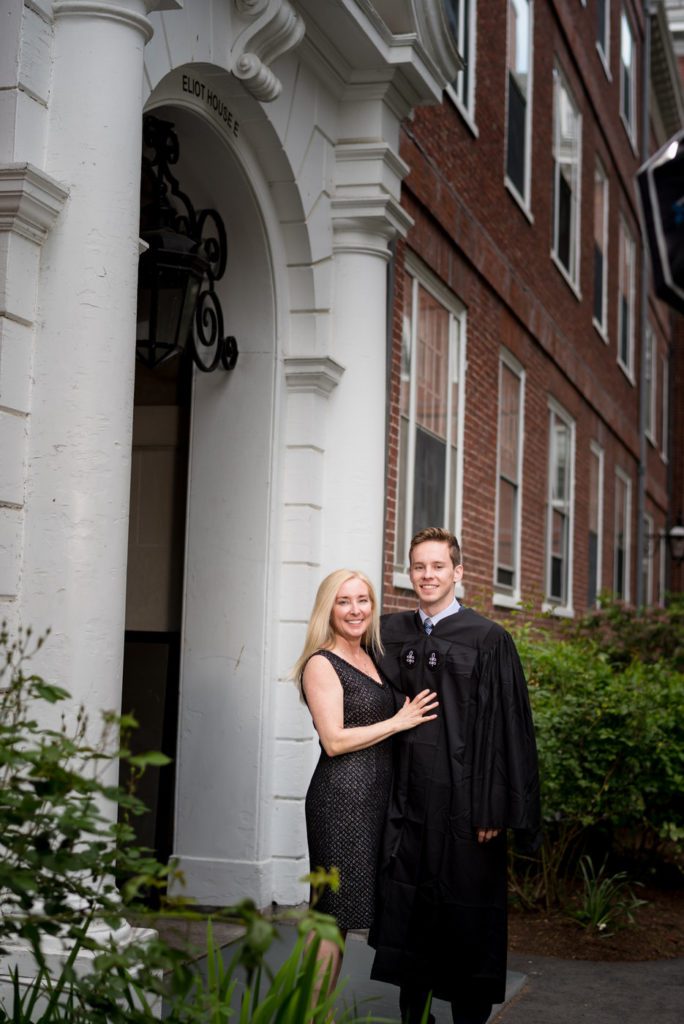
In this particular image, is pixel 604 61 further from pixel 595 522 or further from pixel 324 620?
pixel 324 620

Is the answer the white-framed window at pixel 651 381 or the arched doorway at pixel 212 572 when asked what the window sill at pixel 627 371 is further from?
the arched doorway at pixel 212 572

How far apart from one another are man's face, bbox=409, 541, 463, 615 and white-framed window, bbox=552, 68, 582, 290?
10495 mm

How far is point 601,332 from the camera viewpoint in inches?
721

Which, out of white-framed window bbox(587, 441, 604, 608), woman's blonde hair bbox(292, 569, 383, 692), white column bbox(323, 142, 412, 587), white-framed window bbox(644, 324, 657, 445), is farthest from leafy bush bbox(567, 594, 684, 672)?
white-framed window bbox(644, 324, 657, 445)

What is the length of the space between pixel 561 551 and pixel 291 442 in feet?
27.9

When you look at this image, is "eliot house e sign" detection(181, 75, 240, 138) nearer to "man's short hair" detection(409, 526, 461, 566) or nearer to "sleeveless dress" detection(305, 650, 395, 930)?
"man's short hair" detection(409, 526, 461, 566)

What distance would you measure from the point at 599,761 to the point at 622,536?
44.0ft

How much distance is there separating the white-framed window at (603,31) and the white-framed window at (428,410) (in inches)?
354

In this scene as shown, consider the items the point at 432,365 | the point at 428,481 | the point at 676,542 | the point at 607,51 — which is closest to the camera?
the point at 428,481

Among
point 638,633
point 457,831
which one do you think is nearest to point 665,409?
point 638,633

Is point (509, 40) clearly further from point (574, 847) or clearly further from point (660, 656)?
point (574, 847)

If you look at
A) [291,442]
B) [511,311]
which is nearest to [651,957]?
[291,442]

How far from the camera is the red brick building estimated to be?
32.8 feet

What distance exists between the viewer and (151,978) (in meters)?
2.81
